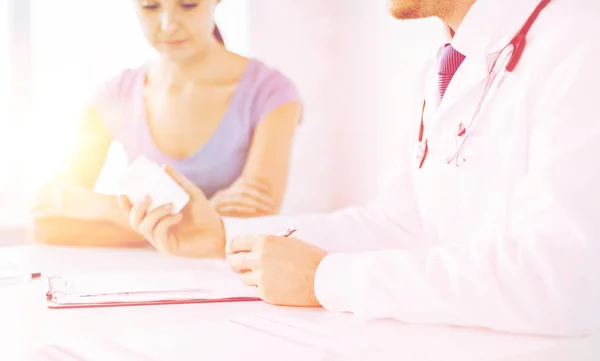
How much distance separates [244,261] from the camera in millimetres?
1001

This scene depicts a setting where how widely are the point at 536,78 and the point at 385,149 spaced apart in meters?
1.18

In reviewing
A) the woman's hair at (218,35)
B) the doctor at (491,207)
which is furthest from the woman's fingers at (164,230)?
the woman's hair at (218,35)

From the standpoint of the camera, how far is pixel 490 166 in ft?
3.29

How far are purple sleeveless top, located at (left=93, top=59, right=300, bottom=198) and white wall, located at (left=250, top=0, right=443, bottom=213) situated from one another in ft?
0.60

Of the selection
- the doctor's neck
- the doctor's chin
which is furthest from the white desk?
the doctor's neck

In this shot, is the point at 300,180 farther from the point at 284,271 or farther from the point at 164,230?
the point at 284,271

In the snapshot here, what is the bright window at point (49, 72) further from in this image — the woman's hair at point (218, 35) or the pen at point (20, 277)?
the pen at point (20, 277)

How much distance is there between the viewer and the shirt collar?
102cm

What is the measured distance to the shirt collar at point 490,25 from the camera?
102 cm

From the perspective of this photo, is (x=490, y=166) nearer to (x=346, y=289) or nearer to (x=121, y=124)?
(x=346, y=289)

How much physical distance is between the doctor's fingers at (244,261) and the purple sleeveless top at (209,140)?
810 mm

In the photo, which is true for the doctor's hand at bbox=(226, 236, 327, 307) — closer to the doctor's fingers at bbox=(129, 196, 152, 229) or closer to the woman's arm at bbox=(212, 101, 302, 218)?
the doctor's fingers at bbox=(129, 196, 152, 229)

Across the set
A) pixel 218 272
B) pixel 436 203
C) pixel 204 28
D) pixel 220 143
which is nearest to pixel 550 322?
pixel 436 203

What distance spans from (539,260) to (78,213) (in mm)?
1401
